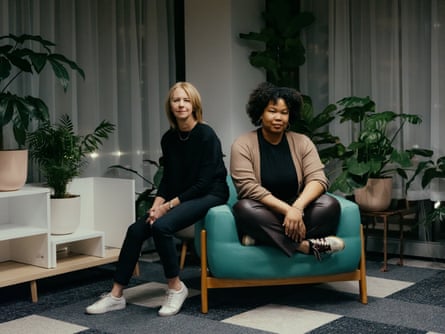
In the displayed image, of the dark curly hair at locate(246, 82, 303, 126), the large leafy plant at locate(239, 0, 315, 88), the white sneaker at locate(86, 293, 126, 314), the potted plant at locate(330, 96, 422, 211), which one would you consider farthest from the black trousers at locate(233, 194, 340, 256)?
the large leafy plant at locate(239, 0, 315, 88)

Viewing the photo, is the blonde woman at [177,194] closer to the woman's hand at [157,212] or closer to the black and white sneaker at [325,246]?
the woman's hand at [157,212]

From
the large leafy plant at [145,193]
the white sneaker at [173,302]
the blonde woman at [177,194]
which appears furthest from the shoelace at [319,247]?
the large leafy plant at [145,193]

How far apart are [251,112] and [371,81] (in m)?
1.40

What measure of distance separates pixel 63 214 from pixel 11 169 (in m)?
0.44

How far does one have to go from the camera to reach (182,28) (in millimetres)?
5066

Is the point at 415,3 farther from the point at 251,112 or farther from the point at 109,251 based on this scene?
the point at 109,251

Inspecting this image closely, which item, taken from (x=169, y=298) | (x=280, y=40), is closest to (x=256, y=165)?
(x=169, y=298)

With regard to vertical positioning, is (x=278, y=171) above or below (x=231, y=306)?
above

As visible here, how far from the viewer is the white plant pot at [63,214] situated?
3.79 m

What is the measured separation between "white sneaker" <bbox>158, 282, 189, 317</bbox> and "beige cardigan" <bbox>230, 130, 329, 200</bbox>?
1.85ft

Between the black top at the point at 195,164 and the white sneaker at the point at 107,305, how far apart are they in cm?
60

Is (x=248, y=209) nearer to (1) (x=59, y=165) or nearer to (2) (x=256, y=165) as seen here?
(2) (x=256, y=165)

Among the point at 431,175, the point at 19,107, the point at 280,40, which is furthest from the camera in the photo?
the point at 280,40

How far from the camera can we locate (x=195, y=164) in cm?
352
